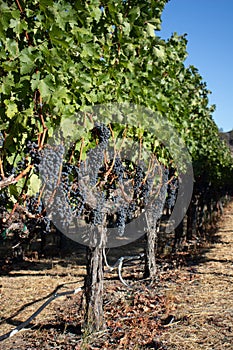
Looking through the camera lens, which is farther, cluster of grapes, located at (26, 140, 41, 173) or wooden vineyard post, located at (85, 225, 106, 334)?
wooden vineyard post, located at (85, 225, 106, 334)

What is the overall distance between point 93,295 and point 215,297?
3.14m

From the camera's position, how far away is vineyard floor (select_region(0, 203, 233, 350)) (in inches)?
213

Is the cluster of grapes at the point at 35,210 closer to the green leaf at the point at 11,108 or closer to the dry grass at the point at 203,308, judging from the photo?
the green leaf at the point at 11,108

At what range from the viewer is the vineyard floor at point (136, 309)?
17.8 feet

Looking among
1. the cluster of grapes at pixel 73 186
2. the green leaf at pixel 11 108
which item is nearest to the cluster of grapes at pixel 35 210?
the cluster of grapes at pixel 73 186

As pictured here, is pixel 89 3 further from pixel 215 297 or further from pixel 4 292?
pixel 4 292

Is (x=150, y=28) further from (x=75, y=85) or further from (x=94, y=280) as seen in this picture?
(x=94, y=280)

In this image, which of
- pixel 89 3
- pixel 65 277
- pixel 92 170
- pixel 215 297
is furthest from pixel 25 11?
pixel 65 277

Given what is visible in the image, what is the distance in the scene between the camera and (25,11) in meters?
2.38

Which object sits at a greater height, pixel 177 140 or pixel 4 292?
pixel 177 140

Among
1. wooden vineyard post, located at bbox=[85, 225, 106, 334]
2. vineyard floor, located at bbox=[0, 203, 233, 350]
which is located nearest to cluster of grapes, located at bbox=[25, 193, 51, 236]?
wooden vineyard post, located at bbox=[85, 225, 106, 334]

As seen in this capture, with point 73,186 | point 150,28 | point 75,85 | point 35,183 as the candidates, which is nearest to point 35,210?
point 35,183

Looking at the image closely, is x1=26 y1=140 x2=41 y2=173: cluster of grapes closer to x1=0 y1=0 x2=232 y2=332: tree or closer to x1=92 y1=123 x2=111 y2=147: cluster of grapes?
x1=0 y1=0 x2=232 y2=332: tree

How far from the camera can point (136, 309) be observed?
22.6 feet
